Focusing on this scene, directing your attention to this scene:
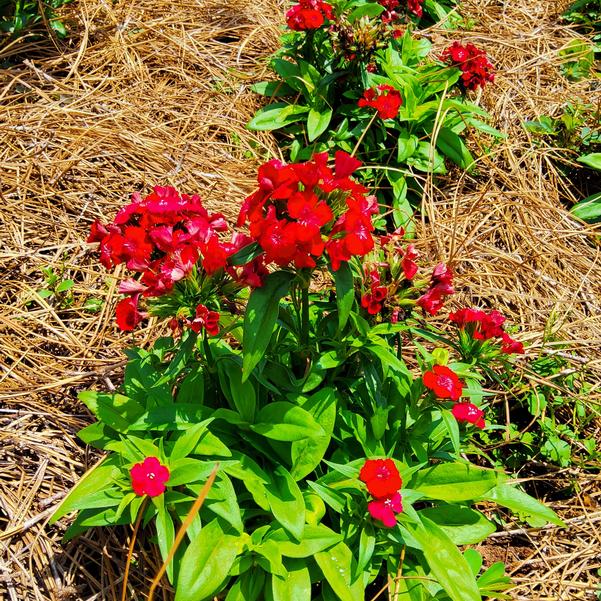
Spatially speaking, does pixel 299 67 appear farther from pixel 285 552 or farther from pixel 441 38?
pixel 285 552

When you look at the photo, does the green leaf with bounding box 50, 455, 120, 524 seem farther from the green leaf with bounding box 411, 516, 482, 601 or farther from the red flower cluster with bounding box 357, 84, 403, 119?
the red flower cluster with bounding box 357, 84, 403, 119

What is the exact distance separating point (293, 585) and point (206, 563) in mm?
274

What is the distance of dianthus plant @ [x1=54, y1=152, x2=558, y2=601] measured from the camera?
1.73 metres

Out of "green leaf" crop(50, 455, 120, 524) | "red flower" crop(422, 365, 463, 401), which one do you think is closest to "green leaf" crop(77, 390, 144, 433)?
"green leaf" crop(50, 455, 120, 524)

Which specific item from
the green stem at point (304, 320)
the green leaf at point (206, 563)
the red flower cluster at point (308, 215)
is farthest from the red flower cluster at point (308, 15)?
the green leaf at point (206, 563)

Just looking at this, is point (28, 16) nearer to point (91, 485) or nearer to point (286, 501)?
point (91, 485)

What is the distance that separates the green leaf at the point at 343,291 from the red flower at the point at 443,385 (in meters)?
0.34

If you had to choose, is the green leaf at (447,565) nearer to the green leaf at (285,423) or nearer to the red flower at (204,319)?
the green leaf at (285,423)

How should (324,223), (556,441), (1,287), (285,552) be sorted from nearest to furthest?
(324,223) < (285,552) < (556,441) < (1,287)

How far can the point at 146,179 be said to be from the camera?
3434 millimetres

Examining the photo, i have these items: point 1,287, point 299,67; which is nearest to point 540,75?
point 299,67

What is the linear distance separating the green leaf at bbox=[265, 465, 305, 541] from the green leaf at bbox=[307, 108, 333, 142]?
7.30 feet

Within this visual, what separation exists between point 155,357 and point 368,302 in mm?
789

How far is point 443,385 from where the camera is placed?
186 cm
